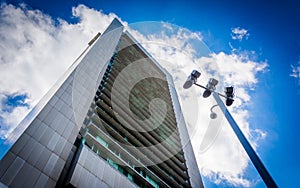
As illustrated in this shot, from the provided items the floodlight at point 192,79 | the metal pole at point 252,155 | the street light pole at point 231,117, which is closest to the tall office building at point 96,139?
the floodlight at point 192,79

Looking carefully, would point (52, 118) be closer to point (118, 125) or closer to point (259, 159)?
point (118, 125)

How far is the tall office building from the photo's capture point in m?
8.52

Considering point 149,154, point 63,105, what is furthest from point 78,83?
point 149,154

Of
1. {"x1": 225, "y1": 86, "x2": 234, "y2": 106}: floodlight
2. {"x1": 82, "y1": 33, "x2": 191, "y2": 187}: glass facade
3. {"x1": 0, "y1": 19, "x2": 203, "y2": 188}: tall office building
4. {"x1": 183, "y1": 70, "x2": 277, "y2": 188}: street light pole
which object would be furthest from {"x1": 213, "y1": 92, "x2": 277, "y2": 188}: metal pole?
{"x1": 82, "y1": 33, "x2": 191, "y2": 187}: glass facade

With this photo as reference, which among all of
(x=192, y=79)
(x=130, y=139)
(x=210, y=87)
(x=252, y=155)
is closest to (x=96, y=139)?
(x=130, y=139)

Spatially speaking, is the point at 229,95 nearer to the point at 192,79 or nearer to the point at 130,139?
the point at 192,79

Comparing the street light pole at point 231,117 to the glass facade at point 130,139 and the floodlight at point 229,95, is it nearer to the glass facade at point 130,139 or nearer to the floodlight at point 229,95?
the floodlight at point 229,95

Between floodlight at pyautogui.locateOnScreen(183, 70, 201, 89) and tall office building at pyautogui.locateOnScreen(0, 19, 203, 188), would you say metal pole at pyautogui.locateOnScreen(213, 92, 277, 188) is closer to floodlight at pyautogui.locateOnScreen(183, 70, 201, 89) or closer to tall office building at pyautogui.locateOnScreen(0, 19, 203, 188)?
floodlight at pyautogui.locateOnScreen(183, 70, 201, 89)

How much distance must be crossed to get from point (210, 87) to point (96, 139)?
819 centimetres

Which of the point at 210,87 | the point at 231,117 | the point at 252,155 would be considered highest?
the point at 210,87

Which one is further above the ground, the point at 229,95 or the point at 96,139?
the point at 96,139

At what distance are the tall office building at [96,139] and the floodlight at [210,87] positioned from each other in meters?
6.90

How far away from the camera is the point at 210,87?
8.41 meters

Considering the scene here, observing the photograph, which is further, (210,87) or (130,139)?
(130,139)
